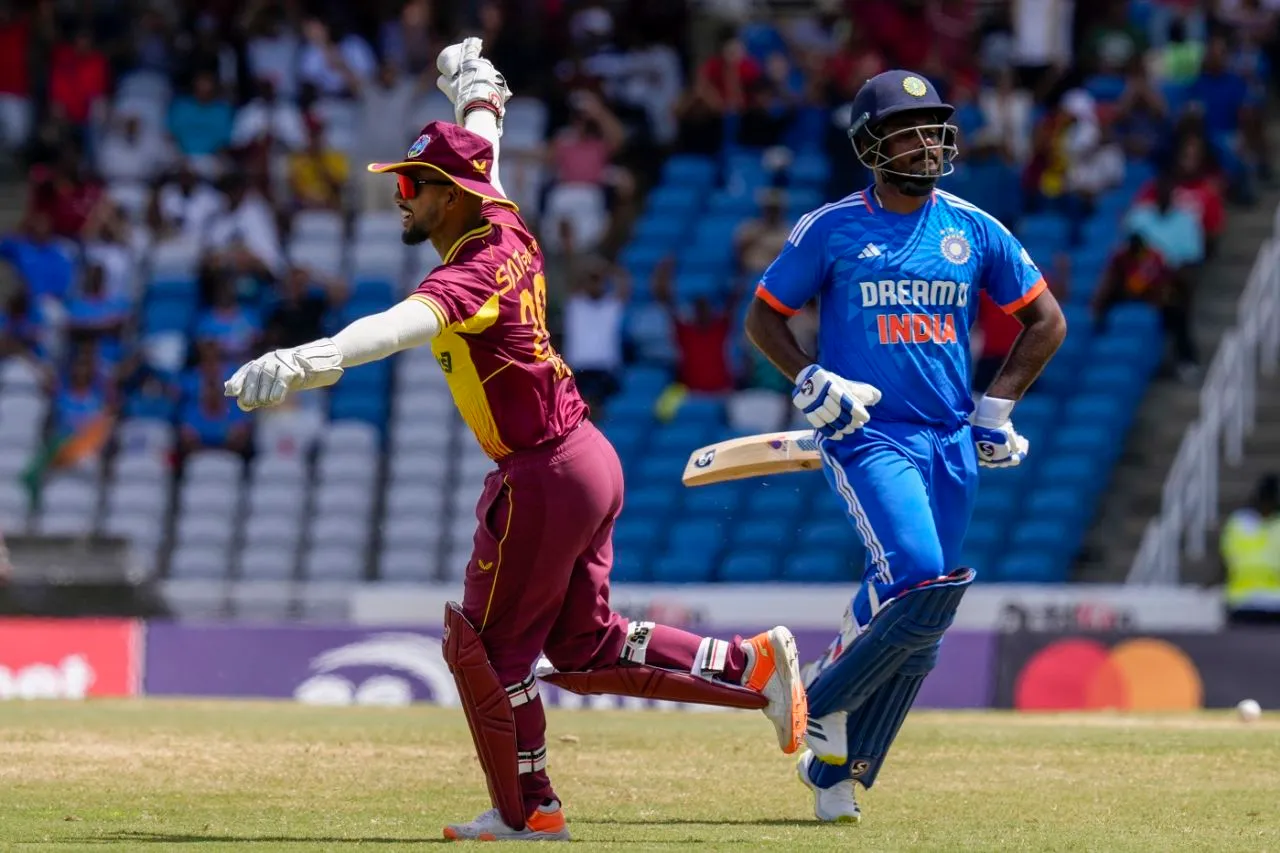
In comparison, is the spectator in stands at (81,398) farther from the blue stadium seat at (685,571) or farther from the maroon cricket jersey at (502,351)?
the maroon cricket jersey at (502,351)

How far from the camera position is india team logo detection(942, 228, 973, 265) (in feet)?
28.0

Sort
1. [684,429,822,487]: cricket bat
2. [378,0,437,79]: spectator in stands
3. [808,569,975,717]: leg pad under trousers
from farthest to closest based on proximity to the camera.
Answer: [378,0,437,79]: spectator in stands
[684,429,822,487]: cricket bat
[808,569,975,717]: leg pad under trousers

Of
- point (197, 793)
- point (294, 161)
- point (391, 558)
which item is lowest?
point (391, 558)

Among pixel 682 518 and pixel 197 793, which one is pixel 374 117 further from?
pixel 197 793

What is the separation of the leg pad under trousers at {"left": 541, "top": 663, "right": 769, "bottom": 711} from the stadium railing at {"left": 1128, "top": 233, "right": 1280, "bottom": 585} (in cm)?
1101

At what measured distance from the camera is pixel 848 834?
789 cm

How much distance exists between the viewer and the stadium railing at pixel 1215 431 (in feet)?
60.6

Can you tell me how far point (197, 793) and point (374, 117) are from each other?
48.8ft

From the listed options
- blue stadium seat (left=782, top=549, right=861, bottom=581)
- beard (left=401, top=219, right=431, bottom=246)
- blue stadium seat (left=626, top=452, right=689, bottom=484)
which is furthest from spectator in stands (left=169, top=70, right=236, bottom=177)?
beard (left=401, top=219, right=431, bottom=246)

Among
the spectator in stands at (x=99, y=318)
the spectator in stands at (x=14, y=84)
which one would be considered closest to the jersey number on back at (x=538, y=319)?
the spectator in stands at (x=99, y=318)

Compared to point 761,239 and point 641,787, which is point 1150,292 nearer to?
point 761,239

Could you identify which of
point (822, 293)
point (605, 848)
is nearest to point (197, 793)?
point (605, 848)

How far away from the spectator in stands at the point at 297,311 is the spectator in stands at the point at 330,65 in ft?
9.16

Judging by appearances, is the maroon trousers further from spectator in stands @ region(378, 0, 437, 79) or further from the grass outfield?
spectator in stands @ region(378, 0, 437, 79)
